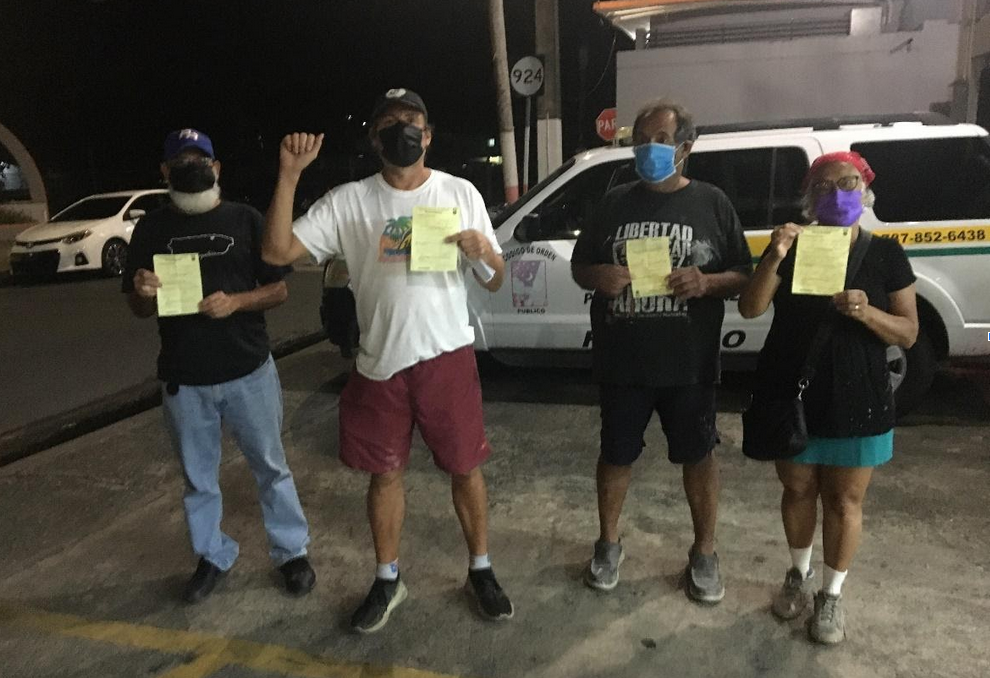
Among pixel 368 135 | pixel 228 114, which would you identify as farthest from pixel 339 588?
pixel 228 114

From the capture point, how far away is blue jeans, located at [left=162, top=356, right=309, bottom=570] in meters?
3.02

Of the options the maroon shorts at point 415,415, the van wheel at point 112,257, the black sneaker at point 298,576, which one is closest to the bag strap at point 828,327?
the maroon shorts at point 415,415

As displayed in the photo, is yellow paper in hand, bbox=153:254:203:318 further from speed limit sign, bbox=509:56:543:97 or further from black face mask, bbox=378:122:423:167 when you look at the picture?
speed limit sign, bbox=509:56:543:97

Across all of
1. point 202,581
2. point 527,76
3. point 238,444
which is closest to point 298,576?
point 202,581

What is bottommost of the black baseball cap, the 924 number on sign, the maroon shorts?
the maroon shorts

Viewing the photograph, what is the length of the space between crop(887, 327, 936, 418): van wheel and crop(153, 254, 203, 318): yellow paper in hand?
400cm

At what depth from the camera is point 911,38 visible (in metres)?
10.3

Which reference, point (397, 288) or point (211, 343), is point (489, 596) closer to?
point (397, 288)

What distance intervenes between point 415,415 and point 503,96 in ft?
23.4

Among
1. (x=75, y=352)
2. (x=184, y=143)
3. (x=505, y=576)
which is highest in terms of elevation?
(x=184, y=143)

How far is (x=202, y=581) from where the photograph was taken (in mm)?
3213

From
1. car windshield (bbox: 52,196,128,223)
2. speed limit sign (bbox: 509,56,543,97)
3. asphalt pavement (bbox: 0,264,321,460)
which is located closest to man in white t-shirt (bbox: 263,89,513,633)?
asphalt pavement (bbox: 0,264,321,460)

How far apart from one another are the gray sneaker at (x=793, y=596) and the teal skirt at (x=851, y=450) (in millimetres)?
546

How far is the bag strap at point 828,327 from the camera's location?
2451mm
